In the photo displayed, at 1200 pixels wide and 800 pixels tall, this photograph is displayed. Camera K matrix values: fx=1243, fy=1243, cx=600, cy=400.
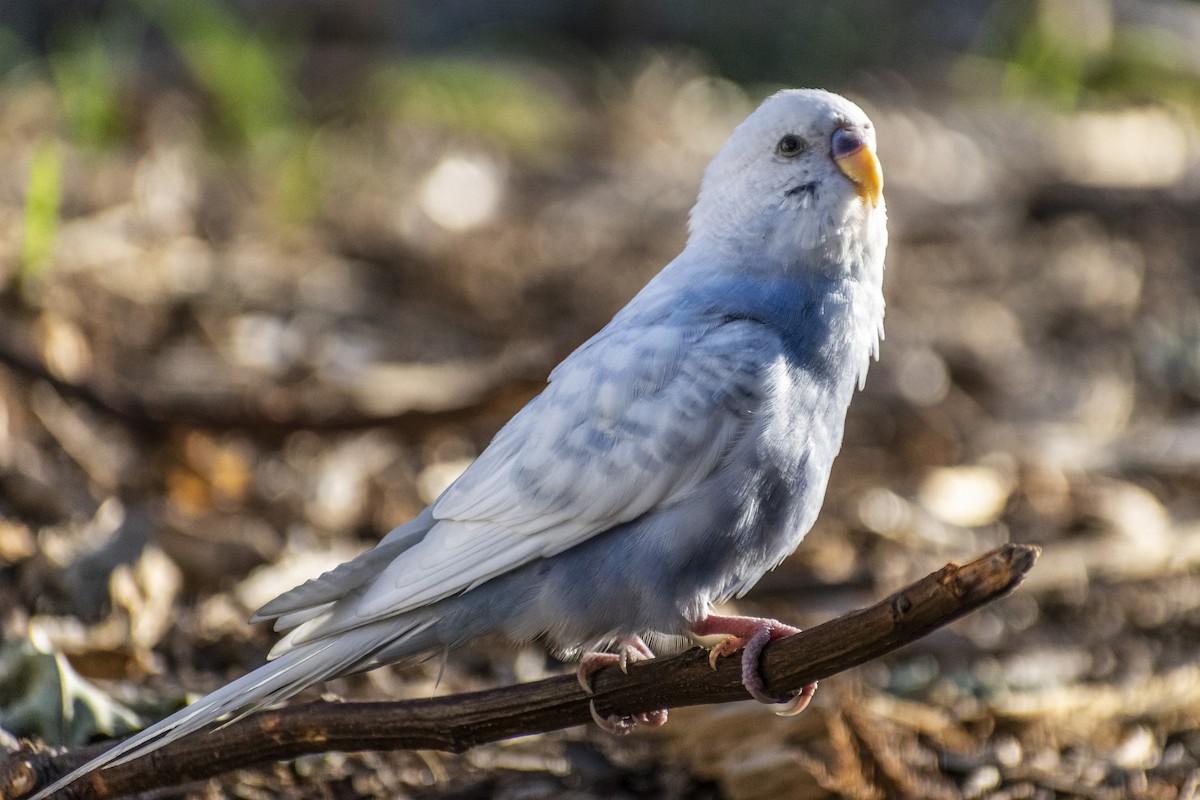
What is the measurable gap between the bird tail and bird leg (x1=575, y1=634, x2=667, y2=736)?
1.25ft

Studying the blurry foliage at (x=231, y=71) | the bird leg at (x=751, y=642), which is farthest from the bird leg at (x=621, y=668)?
the blurry foliage at (x=231, y=71)

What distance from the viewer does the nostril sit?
2.75m

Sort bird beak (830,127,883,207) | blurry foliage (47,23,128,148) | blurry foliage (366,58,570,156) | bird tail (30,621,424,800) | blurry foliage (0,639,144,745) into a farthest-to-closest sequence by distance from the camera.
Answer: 1. blurry foliage (366,58,570,156)
2. blurry foliage (47,23,128,148)
3. bird beak (830,127,883,207)
4. blurry foliage (0,639,144,745)
5. bird tail (30,621,424,800)

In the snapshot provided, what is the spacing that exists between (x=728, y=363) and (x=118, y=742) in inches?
55.0

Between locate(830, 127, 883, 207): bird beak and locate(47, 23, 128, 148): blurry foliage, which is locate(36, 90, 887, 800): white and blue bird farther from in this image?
locate(47, 23, 128, 148): blurry foliage

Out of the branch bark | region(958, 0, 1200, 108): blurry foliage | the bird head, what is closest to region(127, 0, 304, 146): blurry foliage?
the bird head

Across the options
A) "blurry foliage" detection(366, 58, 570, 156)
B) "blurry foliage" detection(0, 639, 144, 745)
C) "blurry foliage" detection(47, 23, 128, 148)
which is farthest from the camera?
"blurry foliage" detection(366, 58, 570, 156)

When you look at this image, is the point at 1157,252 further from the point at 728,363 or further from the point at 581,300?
the point at 728,363

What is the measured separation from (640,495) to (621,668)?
35 centimetres

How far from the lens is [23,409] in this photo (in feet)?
13.5

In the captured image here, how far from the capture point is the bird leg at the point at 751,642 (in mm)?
2207

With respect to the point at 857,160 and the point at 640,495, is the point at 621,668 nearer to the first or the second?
the point at 640,495

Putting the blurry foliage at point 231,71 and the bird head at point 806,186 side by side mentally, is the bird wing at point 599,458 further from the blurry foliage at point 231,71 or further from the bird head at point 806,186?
the blurry foliage at point 231,71

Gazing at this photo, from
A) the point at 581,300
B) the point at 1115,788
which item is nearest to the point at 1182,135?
the point at 581,300
